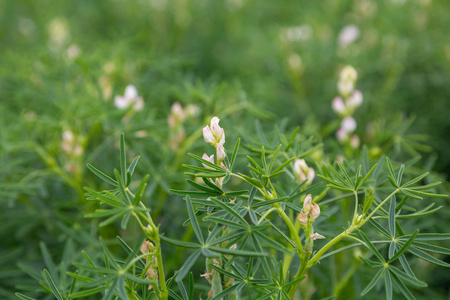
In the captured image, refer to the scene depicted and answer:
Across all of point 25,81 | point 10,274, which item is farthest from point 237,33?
point 10,274

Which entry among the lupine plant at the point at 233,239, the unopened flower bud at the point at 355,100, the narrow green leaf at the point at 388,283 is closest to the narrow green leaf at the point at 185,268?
the lupine plant at the point at 233,239

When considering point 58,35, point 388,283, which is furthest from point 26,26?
point 388,283

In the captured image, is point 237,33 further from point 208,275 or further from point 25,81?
point 208,275

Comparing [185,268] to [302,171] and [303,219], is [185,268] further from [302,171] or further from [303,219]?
[302,171]

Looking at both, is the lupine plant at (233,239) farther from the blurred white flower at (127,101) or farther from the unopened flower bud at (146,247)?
the blurred white flower at (127,101)

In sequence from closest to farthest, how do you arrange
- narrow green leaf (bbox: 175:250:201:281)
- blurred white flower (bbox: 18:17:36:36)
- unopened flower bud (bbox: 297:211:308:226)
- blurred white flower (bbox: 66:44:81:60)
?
1. narrow green leaf (bbox: 175:250:201:281)
2. unopened flower bud (bbox: 297:211:308:226)
3. blurred white flower (bbox: 66:44:81:60)
4. blurred white flower (bbox: 18:17:36:36)

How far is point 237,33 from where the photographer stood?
2961 mm

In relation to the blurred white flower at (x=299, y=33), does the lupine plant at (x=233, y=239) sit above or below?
above

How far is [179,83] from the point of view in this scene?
7.82 ft

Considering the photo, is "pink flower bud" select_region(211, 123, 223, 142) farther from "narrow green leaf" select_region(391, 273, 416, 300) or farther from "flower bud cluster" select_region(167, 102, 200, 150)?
"flower bud cluster" select_region(167, 102, 200, 150)

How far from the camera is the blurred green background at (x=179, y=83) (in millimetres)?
1481

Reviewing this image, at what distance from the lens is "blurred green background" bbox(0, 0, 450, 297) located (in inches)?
58.3

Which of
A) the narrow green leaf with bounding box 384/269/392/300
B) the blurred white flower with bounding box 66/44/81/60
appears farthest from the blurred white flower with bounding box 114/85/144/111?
the narrow green leaf with bounding box 384/269/392/300

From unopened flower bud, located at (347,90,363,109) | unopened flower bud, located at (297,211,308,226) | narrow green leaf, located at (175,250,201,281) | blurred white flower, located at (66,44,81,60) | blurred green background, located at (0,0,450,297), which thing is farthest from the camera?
blurred white flower, located at (66,44,81,60)
